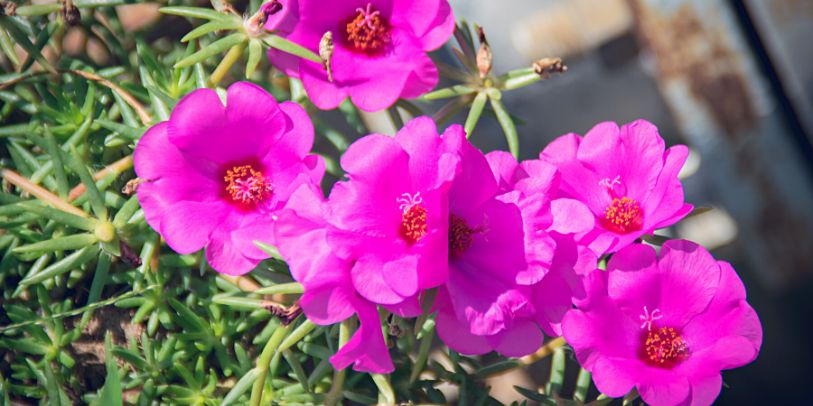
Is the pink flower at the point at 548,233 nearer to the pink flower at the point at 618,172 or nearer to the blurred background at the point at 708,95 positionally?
the pink flower at the point at 618,172

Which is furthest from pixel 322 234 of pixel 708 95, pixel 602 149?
pixel 708 95

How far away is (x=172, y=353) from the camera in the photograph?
933mm

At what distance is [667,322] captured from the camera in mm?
826

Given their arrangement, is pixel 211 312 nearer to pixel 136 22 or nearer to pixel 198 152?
pixel 198 152

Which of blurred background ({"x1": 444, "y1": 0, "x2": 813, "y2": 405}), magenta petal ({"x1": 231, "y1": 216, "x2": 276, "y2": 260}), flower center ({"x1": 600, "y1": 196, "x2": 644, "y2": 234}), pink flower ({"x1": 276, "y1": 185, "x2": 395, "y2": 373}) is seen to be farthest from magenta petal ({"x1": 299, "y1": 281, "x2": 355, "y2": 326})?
blurred background ({"x1": 444, "y1": 0, "x2": 813, "y2": 405})

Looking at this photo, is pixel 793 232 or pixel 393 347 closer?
pixel 393 347

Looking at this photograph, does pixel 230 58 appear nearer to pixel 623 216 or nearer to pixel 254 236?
pixel 254 236

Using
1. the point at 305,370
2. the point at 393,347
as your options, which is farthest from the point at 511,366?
the point at 305,370

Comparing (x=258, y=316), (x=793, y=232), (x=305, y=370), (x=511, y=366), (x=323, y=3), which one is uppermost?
(x=323, y=3)

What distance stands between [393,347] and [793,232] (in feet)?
3.71

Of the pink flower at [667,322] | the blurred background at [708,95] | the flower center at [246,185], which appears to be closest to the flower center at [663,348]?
the pink flower at [667,322]

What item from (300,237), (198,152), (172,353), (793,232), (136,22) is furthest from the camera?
(793,232)

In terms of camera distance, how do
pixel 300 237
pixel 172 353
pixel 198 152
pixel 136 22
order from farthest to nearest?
pixel 136 22, pixel 172 353, pixel 198 152, pixel 300 237

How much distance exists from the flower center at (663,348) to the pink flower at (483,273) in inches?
6.2
